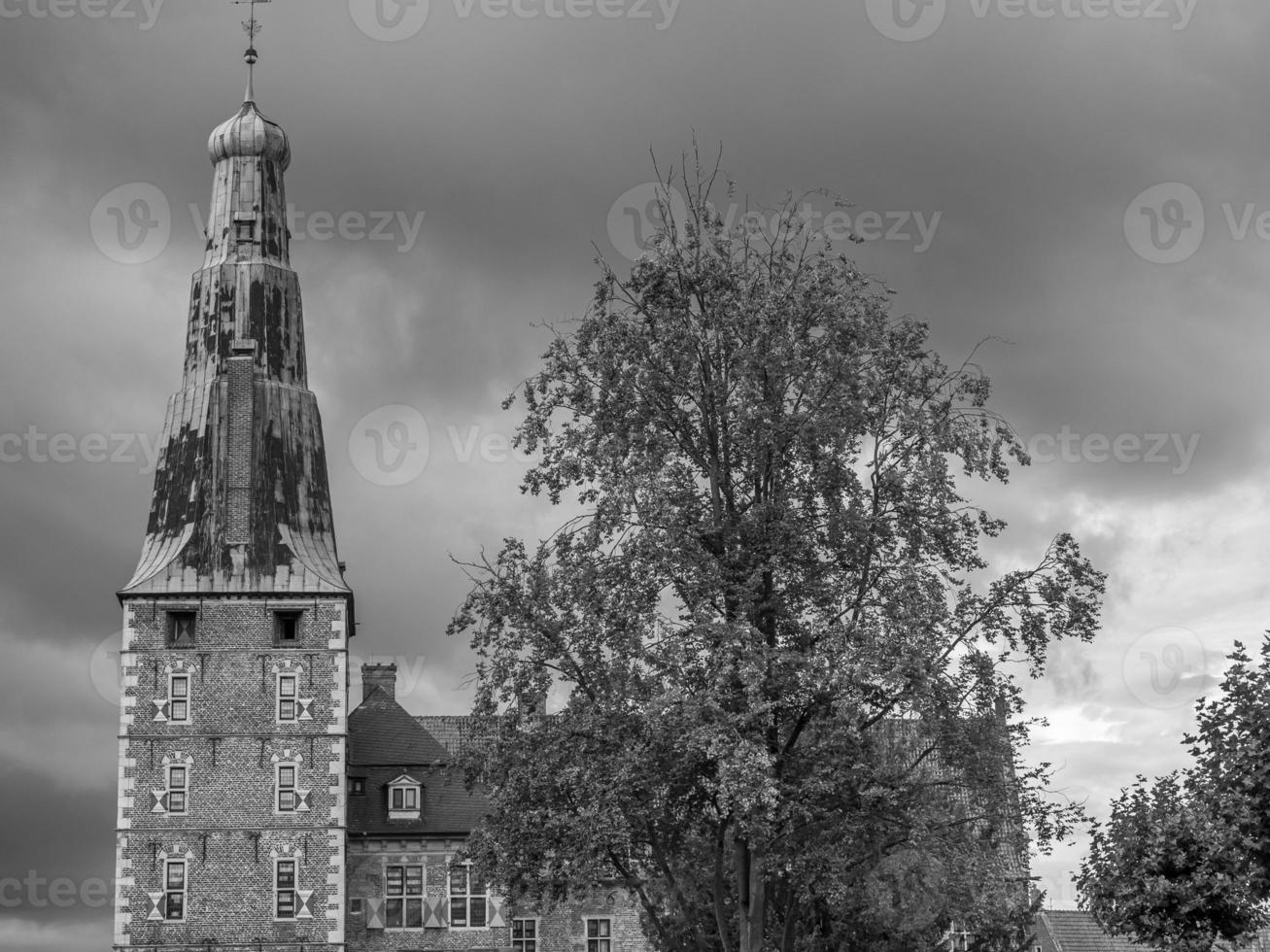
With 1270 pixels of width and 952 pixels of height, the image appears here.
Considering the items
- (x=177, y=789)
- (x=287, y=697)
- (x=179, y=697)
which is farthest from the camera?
(x=287, y=697)

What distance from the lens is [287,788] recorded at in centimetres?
5544

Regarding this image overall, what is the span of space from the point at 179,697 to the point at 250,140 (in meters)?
19.3

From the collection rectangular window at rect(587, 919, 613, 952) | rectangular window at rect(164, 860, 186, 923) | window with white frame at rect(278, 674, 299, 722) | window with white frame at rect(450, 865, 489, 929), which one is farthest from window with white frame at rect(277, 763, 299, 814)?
rectangular window at rect(587, 919, 613, 952)

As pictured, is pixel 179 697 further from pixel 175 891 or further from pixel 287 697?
pixel 175 891

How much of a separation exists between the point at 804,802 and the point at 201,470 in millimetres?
35643

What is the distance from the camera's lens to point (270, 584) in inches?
2248

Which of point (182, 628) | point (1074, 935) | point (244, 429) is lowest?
point (1074, 935)

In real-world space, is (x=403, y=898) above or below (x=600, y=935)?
above

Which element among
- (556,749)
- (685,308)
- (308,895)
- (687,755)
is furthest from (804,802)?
(308,895)

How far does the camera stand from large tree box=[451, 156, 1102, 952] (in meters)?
27.3

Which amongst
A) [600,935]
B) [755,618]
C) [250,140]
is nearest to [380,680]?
[600,935]

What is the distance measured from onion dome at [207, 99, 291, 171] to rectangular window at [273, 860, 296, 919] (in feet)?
77.9

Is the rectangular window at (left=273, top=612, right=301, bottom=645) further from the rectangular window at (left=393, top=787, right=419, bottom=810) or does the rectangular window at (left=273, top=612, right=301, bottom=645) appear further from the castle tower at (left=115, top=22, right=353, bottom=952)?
the rectangular window at (left=393, top=787, right=419, bottom=810)

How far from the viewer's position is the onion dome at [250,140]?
62.6 metres
